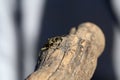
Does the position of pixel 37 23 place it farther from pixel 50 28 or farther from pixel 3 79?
pixel 3 79

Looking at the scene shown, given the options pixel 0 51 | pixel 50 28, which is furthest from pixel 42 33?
pixel 0 51

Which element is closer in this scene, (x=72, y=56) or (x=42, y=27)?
(x=72, y=56)

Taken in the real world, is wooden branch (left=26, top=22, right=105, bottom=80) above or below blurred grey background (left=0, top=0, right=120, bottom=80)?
above

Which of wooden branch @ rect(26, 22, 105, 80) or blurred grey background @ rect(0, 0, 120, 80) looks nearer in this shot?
wooden branch @ rect(26, 22, 105, 80)

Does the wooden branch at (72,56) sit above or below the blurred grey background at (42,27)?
above

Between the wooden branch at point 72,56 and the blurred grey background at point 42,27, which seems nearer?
the wooden branch at point 72,56
